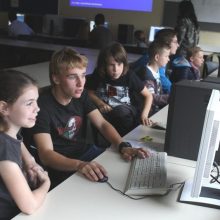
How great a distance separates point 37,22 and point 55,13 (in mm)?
474

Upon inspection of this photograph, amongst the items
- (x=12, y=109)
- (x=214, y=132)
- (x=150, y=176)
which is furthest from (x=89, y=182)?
(x=214, y=132)

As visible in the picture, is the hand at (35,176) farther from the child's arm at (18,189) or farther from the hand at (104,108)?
the hand at (104,108)

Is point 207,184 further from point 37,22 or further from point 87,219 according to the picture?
point 37,22

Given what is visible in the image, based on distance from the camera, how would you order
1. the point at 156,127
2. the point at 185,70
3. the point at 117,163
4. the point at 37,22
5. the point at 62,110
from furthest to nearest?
Result: the point at 37,22 → the point at 185,70 → the point at 156,127 → the point at 62,110 → the point at 117,163

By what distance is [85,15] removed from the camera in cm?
771

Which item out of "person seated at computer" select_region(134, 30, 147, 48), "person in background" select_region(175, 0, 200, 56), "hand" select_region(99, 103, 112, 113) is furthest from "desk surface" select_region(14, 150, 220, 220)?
"person seated at computer" select_region(134, 30, 147, 48)

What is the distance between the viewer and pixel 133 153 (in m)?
1.50

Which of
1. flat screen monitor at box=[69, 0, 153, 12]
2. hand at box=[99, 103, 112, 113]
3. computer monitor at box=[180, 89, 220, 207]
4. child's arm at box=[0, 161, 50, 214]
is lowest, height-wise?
hand at box=[99, 103, 112, 113]

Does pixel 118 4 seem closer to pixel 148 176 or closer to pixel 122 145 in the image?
pixel 122 145

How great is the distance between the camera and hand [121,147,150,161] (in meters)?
1.47

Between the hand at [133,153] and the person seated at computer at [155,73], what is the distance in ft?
4.35

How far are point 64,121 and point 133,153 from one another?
43 centimetres

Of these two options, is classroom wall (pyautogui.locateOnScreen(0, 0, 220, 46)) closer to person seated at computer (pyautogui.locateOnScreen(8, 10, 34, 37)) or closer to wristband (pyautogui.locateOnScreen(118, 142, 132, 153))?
person seated at computer (pyautogui.locateOnScreen(8, 10, 34, 37))

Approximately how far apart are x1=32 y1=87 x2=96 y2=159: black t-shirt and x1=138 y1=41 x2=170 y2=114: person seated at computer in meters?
1.02
